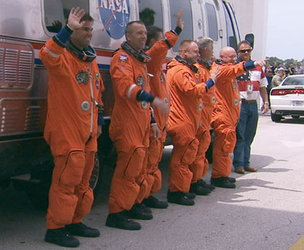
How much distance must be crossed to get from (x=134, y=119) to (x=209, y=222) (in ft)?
4.53

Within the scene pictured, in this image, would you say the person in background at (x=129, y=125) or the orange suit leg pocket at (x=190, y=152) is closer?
the person in background at (x=129, y=125)

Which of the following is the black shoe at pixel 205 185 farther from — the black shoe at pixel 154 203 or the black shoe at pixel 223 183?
the black shoe at pixel 154 203

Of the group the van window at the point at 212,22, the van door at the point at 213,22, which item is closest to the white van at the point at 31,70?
the van door at the point at 213,22

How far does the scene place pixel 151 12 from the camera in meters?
6.09

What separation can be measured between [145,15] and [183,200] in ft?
7.15

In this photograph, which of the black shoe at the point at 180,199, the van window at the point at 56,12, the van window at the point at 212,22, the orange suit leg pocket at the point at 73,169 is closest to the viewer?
the orange suit leg pocket at the point at 73,169

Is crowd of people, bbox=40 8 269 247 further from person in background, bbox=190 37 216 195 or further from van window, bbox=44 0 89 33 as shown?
van window, bbox=44 0 89 33

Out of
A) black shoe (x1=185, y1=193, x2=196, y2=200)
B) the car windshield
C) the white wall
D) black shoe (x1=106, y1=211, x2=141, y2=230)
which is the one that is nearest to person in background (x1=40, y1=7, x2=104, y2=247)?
black shoe (x1=106, y1=211, x2=141, y2=230)

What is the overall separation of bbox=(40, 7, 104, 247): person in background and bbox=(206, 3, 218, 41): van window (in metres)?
3.79

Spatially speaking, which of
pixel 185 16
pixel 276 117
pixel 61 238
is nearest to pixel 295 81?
pixel 276 117

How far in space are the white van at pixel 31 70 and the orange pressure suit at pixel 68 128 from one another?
0.27 metres

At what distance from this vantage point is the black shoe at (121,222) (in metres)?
4.88

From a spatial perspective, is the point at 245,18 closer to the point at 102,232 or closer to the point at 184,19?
the point at 184,19

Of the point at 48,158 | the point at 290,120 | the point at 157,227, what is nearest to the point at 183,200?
the point at 157,227
